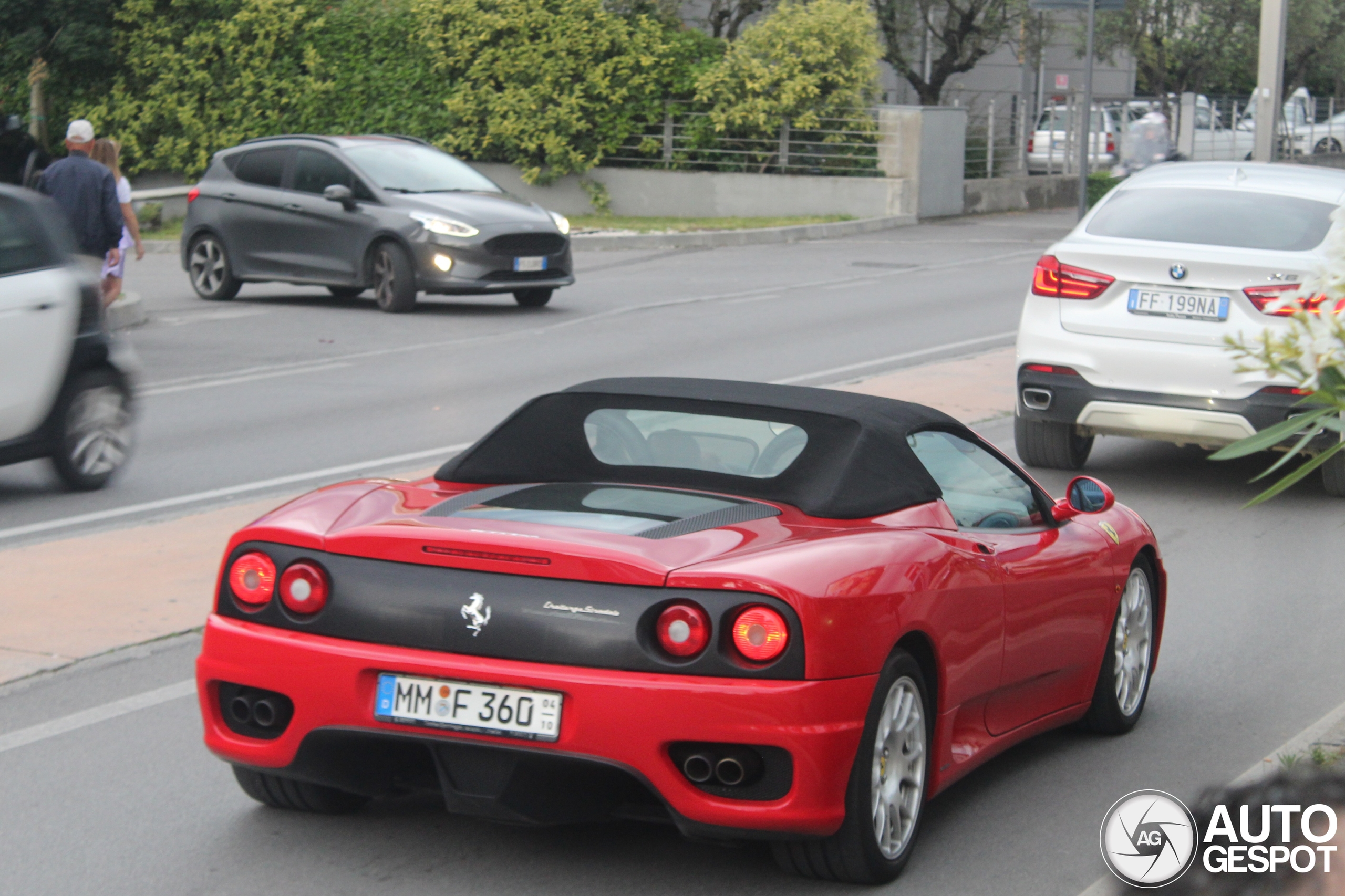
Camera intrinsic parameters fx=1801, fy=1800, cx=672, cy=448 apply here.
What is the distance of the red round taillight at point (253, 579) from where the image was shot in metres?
4.28

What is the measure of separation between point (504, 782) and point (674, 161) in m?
28.8

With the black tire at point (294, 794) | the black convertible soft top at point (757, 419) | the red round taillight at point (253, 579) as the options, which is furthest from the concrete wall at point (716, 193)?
the red round taillight at point (253, 579)

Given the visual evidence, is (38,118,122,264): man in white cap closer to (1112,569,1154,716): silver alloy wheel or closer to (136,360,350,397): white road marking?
(136,360,350,397): white road marking

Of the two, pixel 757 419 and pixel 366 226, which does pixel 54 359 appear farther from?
pixel 366 226

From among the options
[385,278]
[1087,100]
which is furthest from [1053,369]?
[1087,100]

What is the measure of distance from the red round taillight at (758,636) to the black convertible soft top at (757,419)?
0.61m

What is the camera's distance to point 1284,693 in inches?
241

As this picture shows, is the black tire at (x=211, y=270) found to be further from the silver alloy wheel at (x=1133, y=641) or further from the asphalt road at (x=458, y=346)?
the silver alloy wheel at (x=1133, y=641)

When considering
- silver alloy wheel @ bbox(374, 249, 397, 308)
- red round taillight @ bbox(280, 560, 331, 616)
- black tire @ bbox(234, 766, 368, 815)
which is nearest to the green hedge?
silver alloy wheel @ bbox(374, 249, 397, 308)

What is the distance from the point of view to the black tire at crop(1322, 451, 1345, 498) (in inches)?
→ 389

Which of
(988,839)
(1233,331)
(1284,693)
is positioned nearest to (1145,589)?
(1284,693)

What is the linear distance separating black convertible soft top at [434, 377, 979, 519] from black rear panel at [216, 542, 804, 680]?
2.17 ft

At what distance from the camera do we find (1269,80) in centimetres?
2602

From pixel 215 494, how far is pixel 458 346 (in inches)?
264
